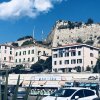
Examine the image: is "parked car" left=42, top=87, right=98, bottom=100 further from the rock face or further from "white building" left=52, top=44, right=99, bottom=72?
the rock face

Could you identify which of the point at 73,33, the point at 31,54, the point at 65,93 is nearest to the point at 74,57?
the point at 31,54

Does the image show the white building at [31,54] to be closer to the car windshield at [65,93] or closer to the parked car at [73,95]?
the parked car at [73,95]

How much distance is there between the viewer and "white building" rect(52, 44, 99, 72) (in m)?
94.6

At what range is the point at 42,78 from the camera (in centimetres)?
8394

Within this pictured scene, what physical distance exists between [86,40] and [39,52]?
23012 millimetres

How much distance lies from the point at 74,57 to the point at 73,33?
41.8 meters

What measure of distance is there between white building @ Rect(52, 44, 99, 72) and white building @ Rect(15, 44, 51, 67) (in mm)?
11768

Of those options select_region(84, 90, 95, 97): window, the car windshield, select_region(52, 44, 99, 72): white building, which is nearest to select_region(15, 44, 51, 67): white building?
select_region(52, 44, 99, 72): white building

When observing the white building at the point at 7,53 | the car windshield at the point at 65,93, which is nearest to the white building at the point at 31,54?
the white building at the point at 7,53

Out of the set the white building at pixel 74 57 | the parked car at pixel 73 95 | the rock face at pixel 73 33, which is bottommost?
the parked car at pixel 73 95

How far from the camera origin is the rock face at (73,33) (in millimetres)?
130875

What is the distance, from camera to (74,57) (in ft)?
313

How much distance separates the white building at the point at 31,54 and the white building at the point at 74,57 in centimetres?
1177

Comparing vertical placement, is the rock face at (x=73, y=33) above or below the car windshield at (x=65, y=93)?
above
